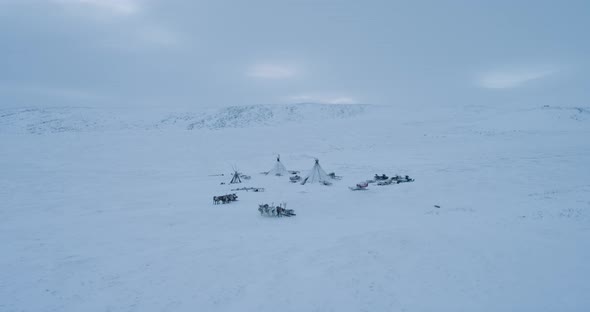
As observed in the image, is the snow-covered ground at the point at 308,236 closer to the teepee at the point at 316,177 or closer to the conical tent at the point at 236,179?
the conical tent at the point at 236,179

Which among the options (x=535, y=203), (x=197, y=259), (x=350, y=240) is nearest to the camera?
(x=197, y=259)

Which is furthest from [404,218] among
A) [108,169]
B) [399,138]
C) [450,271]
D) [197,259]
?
[399,138]

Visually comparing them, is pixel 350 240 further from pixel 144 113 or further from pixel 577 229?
pixel 144 113

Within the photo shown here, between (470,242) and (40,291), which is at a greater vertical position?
(470,242)

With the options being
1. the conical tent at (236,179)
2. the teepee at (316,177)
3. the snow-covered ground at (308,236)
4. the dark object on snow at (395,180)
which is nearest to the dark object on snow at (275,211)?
the snow-covered ground at (308,236)

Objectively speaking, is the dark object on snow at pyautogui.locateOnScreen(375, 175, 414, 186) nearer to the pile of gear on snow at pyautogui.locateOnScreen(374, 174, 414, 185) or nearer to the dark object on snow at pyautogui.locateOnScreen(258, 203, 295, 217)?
the pile of gear on snow at pyautogui.locateOnScreen(374, 174, 414, 185)
